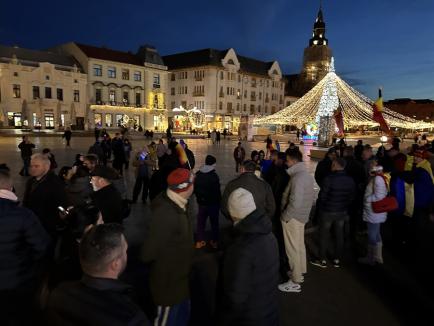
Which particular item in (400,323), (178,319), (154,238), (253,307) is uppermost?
(154,238)

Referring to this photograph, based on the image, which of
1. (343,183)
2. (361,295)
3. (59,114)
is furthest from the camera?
(59,114)

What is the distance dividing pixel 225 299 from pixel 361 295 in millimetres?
3020

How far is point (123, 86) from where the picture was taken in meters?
55.8

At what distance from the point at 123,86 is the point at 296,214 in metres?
55.2

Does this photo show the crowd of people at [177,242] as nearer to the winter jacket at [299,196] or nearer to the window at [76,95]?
the winter jacket at [299,196]

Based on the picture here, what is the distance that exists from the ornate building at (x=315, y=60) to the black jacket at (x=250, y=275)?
74234 mm

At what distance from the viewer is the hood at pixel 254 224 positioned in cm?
276

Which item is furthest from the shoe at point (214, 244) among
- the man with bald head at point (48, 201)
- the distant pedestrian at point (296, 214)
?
the man with bald head at point (48, 201)

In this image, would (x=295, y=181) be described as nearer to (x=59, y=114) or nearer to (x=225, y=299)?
(x=225, y=299)

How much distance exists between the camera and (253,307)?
2.76m

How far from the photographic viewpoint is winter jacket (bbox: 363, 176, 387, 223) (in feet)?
18.5

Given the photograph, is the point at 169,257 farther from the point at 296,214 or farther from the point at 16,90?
the point at 16,90

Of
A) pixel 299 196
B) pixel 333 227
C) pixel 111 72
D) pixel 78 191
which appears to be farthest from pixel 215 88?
pixel 78 191

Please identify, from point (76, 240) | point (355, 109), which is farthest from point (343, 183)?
point (355, 109)
